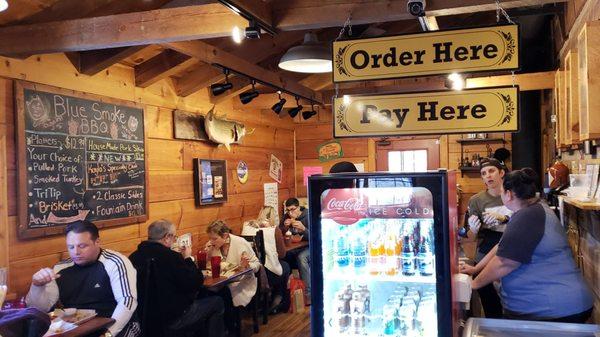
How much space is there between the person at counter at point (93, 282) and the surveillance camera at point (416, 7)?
2.36 meters

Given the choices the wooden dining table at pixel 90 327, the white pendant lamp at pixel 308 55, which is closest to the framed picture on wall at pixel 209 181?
the white pendant lamp at pixel 308 55

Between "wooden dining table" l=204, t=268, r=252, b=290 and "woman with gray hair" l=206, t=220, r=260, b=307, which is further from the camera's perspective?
"woman with gray hair" l=206, t=220, r=260, b=307

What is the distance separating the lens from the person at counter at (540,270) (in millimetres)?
2541

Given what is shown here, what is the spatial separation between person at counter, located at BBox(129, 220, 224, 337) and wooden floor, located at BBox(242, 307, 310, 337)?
1248 millimetres

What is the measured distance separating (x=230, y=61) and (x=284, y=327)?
2.75 meters

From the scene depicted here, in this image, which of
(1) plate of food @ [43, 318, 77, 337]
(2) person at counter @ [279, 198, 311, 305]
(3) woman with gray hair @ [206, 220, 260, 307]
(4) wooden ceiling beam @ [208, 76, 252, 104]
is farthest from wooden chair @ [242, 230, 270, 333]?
(1) plate of food @ [43, 318, 77, 337]

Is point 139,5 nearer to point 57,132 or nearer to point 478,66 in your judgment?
point 57,132

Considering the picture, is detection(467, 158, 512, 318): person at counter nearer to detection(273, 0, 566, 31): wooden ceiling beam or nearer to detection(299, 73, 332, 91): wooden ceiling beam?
detection(273, 0, 566, 31): wooden ceiling beam

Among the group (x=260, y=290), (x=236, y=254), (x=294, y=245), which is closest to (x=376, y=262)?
(x=236, y=254)

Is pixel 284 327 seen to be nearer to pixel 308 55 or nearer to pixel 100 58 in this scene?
pixel 308 55

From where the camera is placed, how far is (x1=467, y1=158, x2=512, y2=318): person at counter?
371 cm

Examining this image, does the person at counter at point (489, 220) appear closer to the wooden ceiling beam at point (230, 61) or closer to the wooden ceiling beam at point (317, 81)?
the wooden ceiling beam at point (230, 61)

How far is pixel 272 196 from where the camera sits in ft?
26.0

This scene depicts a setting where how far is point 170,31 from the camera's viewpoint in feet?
11.1
